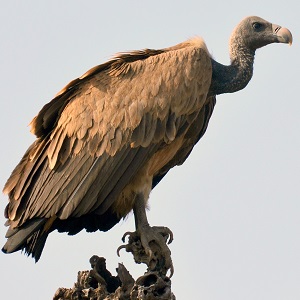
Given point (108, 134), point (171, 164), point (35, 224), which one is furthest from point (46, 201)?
point (171, 164)

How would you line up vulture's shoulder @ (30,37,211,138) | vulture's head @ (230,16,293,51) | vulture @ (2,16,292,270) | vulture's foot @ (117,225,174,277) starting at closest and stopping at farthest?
vulture's foot @ (117,225,174,277)
vulture @ (2,16,292,270)
vulture's shoulder @ (30,37,211,138)
vulture's head @ (230,16,293,51)

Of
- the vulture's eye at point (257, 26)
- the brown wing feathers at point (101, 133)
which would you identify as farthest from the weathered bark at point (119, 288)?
the vulture's eye at point (257, 26)

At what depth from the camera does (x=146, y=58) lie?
12797mm

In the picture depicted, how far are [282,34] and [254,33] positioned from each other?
0.40 meters

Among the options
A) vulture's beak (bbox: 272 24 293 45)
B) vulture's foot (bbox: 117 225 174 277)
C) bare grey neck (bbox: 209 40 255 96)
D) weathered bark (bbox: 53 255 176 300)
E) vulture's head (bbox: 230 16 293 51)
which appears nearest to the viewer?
weathered bark (bbox: 53 255 176 300)

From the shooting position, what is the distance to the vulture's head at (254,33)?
13391 mm

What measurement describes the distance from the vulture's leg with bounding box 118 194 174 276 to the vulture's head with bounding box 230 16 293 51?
2623mm

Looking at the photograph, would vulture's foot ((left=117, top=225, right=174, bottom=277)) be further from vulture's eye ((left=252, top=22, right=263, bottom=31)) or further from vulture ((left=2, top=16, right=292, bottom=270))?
vulture's eye ((left=252, top=22, right=263, bottom=31))

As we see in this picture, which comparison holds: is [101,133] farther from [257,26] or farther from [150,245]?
[257,26]

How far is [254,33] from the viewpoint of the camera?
44.2ft

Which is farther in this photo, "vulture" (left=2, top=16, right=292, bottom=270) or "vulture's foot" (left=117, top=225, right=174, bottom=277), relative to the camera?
"vulture" (left=2, top=16, right=292, bottom=270)

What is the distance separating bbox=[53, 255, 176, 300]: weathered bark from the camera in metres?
10.2

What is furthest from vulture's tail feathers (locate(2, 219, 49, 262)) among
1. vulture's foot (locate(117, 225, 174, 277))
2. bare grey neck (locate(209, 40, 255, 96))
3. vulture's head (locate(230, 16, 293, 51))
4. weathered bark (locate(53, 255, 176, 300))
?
vulture's head (locate(230, 16, 293, 51))

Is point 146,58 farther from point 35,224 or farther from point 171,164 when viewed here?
point 35,224
